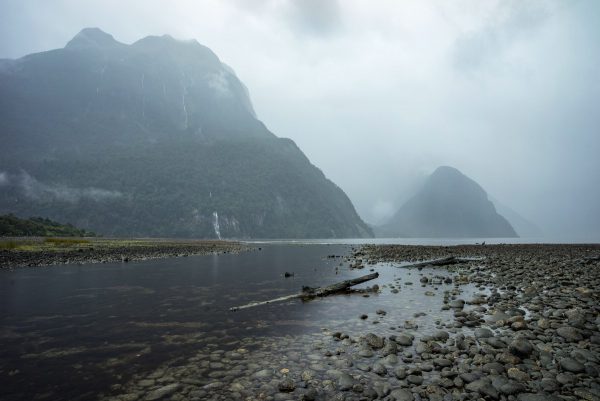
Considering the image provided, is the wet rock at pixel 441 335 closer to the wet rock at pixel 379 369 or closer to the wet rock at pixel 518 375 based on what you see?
the wet rock at pixel 518 375

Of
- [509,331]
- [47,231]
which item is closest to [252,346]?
[509,331]

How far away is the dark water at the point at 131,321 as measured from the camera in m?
8.92

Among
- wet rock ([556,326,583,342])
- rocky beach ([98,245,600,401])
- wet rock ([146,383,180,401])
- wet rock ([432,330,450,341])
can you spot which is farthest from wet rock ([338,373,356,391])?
wet rock ([556,326,583,342])

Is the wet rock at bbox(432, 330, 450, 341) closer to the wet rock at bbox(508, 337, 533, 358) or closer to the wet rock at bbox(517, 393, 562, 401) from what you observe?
the wet rock at bbox(508, 337, 533, 358)

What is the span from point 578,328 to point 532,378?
5.20m

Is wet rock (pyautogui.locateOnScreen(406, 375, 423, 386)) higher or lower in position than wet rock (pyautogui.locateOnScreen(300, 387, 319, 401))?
lower

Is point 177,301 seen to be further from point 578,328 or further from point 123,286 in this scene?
point 578,328

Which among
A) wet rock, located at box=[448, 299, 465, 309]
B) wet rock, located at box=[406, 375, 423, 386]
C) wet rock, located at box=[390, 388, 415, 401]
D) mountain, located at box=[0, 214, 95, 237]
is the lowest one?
wet rock, located at box=[448, 299, 465, 309]

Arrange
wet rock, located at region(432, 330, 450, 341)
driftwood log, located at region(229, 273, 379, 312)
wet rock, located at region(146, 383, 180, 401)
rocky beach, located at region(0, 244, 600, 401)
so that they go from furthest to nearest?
driftwood log, located at region(229, 273, 379, 312), wet rock, located at region(432, 330, 450, 341), rocky beach, located at region(0, 244, 600, 401), wet rock, located at region(146, 383, 180, 401)

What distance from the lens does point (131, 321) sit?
14367mm

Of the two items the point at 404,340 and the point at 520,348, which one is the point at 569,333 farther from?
the point at 404,340

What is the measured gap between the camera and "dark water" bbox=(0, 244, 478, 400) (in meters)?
8.92

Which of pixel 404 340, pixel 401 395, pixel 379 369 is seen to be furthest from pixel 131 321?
pixel 401 395

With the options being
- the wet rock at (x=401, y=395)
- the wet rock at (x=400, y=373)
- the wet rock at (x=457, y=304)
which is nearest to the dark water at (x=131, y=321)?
the wet rock at (x=457, y=304)
